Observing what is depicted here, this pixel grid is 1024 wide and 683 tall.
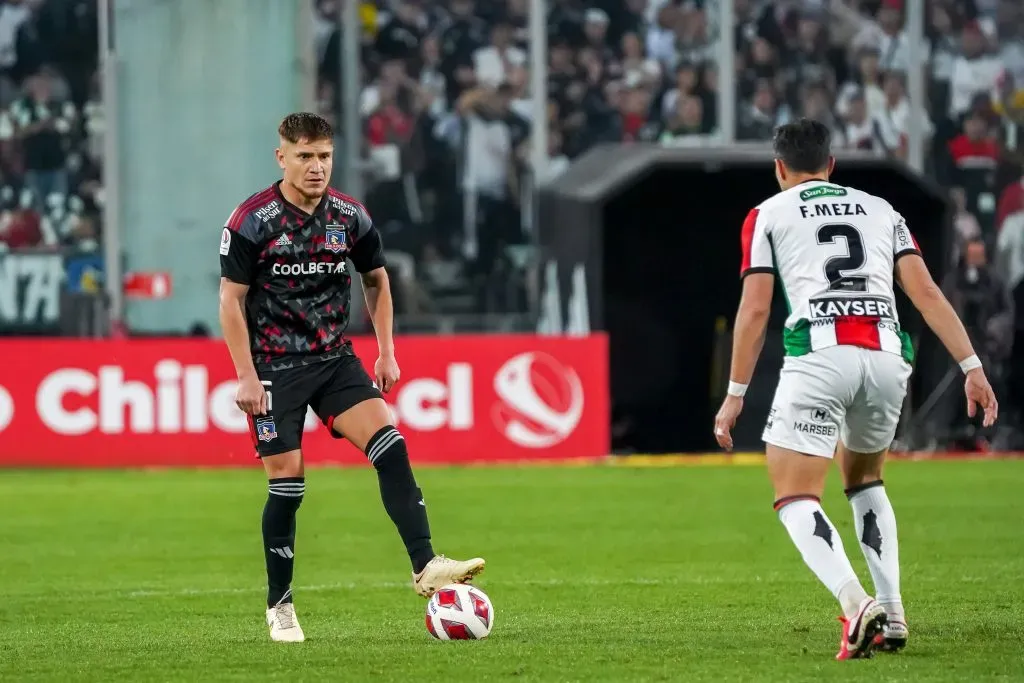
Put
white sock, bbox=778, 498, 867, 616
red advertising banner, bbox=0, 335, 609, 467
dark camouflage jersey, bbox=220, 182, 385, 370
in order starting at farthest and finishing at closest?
red advertising banner, bbox=0, 335, 609, 467 < dark camouflage jersey, bbox=220, 182, 385, 370 < white sock, bbox=778, 498, 867, 616

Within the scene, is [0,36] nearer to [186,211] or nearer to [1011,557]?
[186,211]

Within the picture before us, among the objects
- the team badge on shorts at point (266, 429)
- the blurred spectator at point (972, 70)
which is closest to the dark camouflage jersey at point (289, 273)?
the team badge on shorts at point (266, 429)

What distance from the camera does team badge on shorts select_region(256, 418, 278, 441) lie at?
22.1 ft

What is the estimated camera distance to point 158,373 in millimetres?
16578

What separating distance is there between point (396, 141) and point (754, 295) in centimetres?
1635

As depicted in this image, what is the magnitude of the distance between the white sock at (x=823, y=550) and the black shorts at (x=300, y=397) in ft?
5.89

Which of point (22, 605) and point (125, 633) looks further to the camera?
point (22, 605)

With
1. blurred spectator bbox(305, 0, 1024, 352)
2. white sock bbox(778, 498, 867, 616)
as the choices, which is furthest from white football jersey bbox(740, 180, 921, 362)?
blurred spectator bbox(305, 0, 1024, 352)

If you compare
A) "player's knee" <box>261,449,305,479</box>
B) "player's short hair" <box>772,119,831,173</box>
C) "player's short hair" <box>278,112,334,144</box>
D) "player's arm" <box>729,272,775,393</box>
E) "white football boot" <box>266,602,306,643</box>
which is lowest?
"white football boot" <box>266,602,306,643</box>

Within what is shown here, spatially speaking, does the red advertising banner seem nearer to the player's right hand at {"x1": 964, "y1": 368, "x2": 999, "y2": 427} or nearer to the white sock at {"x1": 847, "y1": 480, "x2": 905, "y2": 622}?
the white sock at {"x1": 847, "y1": 480, "x2": 905, "y2": 622}

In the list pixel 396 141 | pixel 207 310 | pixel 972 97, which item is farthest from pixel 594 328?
pixel 972 97

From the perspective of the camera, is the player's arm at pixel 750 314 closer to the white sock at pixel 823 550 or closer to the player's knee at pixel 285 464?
the white sock at pixel 823 550

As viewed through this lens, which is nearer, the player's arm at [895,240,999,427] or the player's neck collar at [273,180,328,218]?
the player's arm at [895,240,999,427]

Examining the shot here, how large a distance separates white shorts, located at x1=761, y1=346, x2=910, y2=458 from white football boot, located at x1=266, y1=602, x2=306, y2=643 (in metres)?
1.95
